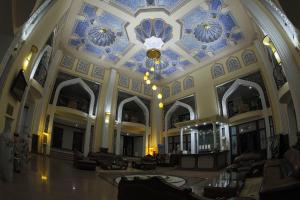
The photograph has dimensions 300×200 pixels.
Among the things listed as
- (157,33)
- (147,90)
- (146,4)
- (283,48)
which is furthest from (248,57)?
(147,90)

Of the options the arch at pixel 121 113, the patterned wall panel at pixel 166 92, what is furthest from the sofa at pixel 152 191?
the patterned wall panel at pixel 166 92

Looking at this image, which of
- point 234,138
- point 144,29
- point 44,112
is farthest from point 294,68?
point 44,112

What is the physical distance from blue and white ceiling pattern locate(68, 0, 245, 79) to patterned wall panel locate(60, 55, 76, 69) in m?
0.71

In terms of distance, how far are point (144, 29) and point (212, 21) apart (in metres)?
3.51

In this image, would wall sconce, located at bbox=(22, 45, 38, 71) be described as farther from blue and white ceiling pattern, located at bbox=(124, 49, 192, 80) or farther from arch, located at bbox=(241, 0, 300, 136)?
arch, located at bbox=(241, 0, 300, 136)

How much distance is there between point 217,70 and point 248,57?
81.2 inches

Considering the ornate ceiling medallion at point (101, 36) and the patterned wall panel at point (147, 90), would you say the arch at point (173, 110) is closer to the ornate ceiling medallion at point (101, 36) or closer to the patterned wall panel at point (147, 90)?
the patterned wall panel at point (147, 90)

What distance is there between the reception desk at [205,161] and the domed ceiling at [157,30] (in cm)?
616

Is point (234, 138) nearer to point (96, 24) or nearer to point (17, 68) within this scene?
point (96, 24)

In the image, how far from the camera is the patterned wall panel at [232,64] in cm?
1245

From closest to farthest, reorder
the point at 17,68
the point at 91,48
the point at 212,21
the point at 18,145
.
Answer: the point at 18,145, the point at 17,68, the point at 212,21, the point at 91,48

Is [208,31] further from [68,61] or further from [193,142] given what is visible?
[68,61]

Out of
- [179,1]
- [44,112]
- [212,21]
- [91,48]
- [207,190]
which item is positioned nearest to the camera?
[207,190]

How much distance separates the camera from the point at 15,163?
5.44 m
